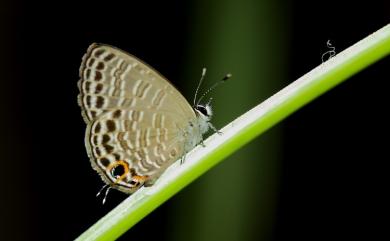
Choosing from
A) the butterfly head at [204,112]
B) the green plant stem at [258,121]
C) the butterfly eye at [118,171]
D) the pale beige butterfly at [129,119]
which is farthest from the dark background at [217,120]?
the green plant stem at [258,121]

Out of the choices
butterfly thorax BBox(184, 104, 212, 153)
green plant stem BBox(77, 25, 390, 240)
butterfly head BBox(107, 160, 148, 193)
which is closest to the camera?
green plant stem BBox(77, 25, 390, 240)

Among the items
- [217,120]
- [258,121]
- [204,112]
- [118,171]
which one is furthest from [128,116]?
[258,121]

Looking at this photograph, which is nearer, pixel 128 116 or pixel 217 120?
pixel 128 116

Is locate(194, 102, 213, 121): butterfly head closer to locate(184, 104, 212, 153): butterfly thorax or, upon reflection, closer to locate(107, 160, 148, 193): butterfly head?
locate(184, 104, 212, 153): butterfly thorax

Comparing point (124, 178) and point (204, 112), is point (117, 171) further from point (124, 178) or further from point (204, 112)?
point (204, 112)

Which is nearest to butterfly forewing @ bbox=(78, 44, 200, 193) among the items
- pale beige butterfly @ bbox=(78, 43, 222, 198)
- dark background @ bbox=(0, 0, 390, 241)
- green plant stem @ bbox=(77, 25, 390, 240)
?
pale beige butterfly @ bbox=(78, 43, 222, 198)
